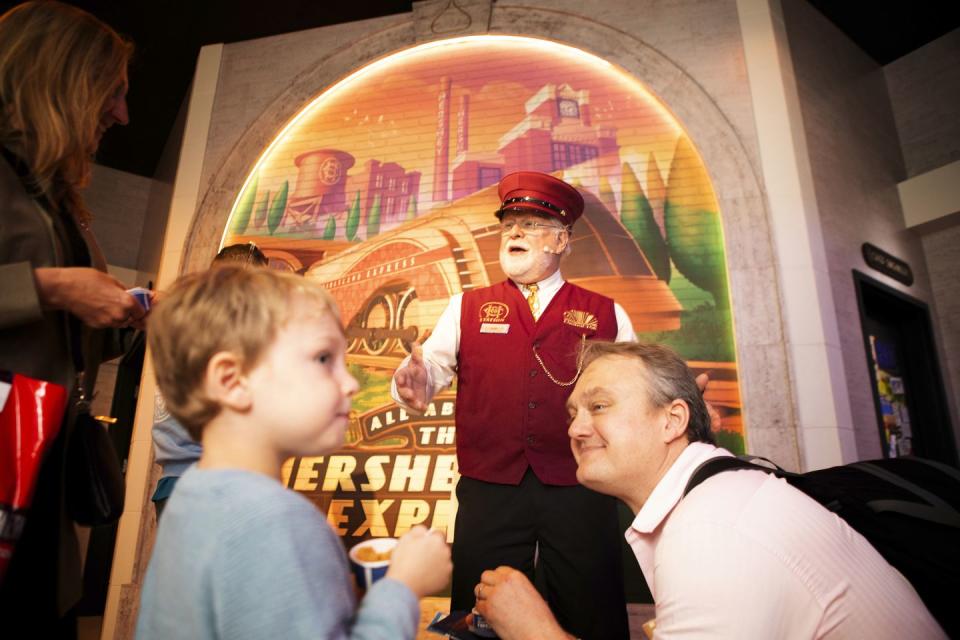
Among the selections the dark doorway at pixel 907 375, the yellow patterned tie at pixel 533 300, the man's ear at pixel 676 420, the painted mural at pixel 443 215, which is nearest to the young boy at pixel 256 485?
the man's ear at pixel 676 420

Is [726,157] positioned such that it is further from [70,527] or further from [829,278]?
[70,527]

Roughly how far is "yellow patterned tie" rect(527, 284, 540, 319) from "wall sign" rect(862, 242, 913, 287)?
2924 millimetres

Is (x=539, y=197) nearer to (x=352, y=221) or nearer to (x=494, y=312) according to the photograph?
(x=494, y=312)

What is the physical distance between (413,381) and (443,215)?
1998 millimetres

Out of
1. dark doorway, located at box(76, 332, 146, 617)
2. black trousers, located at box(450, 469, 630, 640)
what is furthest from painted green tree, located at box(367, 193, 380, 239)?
black trousers, located at box(450, 469, 630, 640)

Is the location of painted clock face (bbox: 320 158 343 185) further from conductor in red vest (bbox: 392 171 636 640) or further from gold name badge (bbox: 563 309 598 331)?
gold name badge (bbox: 563 309 598 331)

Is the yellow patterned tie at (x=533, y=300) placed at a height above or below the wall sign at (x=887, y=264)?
below

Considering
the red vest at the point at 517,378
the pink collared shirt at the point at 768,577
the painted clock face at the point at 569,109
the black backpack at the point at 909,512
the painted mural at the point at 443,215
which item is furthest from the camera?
the painted clock face at the point at 569,109

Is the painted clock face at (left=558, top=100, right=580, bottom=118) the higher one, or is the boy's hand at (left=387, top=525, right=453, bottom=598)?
the painted clock face at (left=558, top=100, right=580, bottom=118)

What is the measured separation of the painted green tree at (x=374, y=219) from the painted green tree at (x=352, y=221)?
88 mm

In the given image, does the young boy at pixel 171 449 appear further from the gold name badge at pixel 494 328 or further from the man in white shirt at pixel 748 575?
the man in white shirt at pixel 748 575

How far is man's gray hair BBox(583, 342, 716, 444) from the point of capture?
1.28 m

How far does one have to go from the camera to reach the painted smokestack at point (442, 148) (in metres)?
3.79

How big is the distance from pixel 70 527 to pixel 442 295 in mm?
2644
